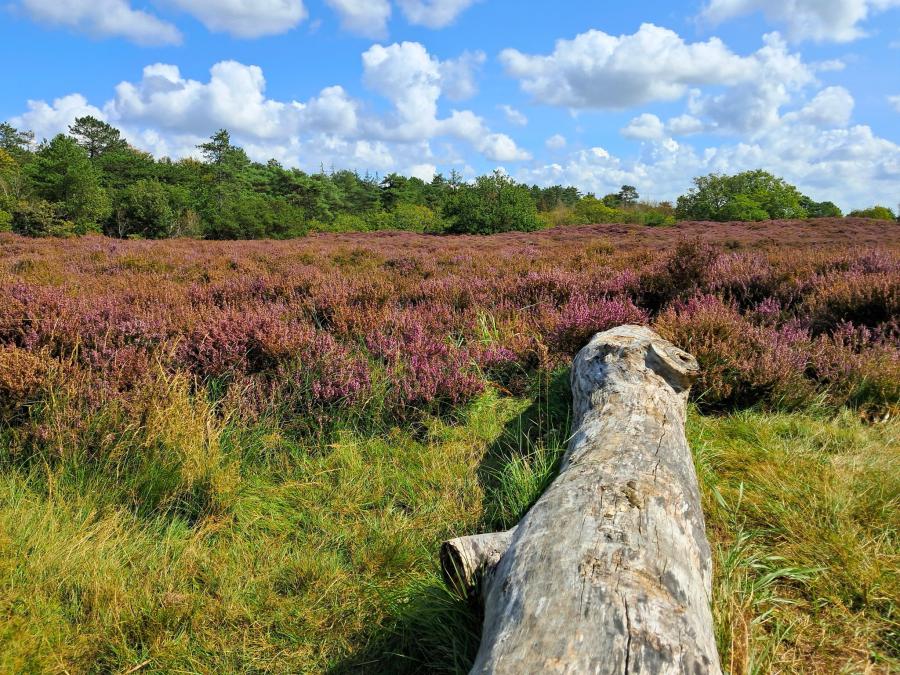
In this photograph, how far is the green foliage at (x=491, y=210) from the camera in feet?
81.7

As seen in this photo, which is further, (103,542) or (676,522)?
(103,542)

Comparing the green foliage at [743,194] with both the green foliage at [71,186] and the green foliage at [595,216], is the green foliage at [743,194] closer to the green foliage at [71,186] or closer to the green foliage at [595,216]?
the green foliage at [595,216]

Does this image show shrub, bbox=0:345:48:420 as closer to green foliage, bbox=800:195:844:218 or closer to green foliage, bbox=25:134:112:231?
green foliage, bbox=25:134:112:231

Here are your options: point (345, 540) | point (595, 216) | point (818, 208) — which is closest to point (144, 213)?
point (595, 216)

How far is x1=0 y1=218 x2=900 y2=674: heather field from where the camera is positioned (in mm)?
1865

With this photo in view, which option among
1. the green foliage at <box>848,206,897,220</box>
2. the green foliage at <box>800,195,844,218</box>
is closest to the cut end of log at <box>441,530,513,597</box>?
the green foliage at <box>848,206,897,220</box>

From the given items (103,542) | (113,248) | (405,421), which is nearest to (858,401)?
(405,421)

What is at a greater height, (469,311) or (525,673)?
(469,311)

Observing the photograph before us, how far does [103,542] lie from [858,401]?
15.7ft

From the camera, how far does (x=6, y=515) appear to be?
2.28 metres

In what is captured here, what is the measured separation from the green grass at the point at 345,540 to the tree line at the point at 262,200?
2258cm

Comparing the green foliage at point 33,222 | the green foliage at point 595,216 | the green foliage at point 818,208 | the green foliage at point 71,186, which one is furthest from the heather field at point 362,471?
the green foliage at point 818,208

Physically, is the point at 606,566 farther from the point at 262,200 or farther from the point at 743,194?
the point at 743,194

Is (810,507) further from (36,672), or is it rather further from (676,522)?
(36,672)
